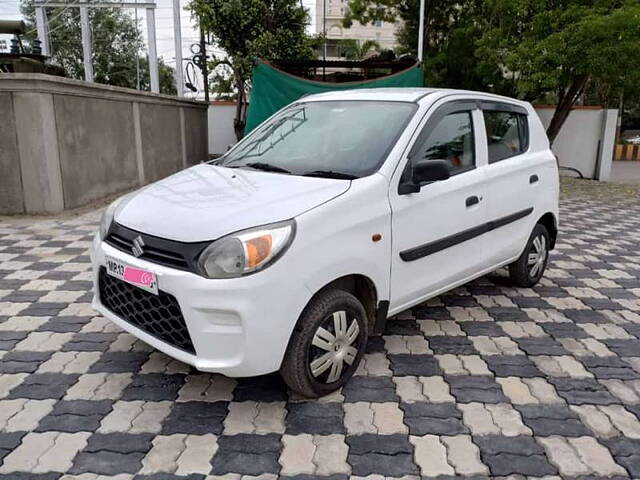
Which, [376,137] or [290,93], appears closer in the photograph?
[376,137]

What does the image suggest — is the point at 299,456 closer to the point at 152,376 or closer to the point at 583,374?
the point at 152,376

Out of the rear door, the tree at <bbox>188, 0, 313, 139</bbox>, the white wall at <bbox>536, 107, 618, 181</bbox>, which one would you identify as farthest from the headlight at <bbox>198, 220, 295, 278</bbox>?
the white wall at <bbox>536, 107, 618, 181</bbox>

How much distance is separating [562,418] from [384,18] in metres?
16.2

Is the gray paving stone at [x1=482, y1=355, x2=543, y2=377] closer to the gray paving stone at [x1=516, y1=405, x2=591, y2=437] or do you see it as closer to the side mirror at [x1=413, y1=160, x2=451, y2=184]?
the gray paving stone at [x1=516, y1=405, x2=591, y2=437]

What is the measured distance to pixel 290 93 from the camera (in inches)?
385

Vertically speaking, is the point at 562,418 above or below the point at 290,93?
below

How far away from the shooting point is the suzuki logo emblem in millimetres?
2596

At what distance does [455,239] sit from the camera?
3.42m

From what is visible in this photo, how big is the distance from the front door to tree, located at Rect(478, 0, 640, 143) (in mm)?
7384

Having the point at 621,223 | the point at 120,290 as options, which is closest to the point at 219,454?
the point at 120,290

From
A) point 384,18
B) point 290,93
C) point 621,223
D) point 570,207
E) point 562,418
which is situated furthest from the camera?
point 384,18

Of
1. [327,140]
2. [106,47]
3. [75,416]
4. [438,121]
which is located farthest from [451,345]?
[106,47]

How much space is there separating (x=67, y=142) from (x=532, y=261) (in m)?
6.03

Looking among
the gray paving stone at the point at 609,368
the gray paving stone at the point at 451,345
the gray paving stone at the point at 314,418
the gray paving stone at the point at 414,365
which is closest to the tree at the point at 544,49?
the gray paving stone at the point at 609,368
